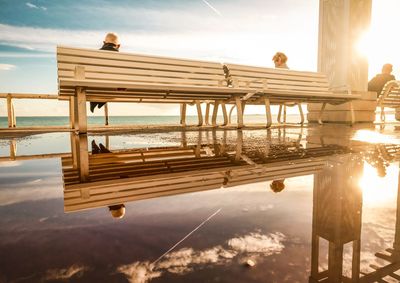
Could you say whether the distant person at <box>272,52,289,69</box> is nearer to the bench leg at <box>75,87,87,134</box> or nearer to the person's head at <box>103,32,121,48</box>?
the person's head at <box>103,32,121,48</box>

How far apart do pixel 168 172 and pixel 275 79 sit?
18.3 ft

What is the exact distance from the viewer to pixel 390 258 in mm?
914

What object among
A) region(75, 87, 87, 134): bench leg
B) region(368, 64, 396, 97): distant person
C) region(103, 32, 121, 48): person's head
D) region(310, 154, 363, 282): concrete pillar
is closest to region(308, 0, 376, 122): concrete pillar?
region(368, 64, 396, 97): distant person

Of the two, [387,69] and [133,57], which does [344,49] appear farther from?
[133,57]

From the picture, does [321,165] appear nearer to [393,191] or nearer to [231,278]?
[393,191]

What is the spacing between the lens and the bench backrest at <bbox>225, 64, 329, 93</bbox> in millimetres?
6543

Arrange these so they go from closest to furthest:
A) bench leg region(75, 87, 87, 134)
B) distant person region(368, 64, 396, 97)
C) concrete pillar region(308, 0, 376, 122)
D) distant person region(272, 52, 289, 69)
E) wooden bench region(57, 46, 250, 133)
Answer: bench leg region(75, 87, 87, 134), wooden bench region(57, 46, 250, 133), concrete pillar region(308, 0, 376, 122), distant person region(272, 52, 289, 69), distant person region(368, 64, 396, 97)

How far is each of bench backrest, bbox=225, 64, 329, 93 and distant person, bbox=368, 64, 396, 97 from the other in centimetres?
393

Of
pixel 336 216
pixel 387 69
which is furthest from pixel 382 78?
pixel 336 216

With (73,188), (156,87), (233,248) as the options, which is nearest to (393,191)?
(233,248)

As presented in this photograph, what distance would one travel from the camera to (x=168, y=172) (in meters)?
2.23

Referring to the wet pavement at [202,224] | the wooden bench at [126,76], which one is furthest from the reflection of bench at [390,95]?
the wet pavement at [202,224]

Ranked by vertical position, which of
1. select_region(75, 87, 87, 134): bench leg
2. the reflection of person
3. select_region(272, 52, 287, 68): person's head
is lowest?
the reflection of person

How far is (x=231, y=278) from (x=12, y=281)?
576mm
